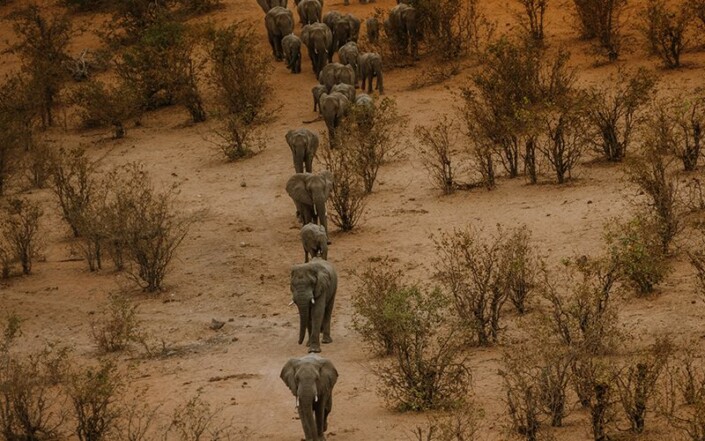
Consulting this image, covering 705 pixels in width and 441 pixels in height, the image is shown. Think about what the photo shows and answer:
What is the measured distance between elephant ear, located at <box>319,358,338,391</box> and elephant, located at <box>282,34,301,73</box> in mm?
17469

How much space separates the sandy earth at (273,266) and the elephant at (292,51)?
133cm

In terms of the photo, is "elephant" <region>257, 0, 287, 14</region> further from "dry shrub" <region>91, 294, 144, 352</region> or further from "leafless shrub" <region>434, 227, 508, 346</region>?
"leafless shrub" <region>434, 227, 508, 346</region>

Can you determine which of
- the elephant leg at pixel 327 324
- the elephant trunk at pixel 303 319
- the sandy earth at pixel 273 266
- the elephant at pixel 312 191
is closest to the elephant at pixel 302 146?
the sandy earth at pixel 273 266

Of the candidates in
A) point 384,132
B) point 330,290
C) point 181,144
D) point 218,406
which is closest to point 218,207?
point 384,132

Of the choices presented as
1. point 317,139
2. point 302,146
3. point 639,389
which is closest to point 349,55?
point 317,139

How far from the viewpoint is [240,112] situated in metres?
27.8

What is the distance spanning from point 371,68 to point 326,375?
52.3ft

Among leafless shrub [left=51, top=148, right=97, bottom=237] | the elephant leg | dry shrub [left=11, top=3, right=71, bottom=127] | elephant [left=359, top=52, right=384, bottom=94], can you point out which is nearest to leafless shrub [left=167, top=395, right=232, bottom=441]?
the elephant leg

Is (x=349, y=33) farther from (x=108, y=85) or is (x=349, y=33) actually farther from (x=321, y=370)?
(x=321, y=370)

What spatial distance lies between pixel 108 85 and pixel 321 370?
18622 millimetres

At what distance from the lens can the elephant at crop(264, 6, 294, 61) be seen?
30562 mm

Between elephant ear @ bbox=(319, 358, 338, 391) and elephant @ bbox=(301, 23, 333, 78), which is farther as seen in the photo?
elephant @ bbox=(301, 23, 333, 78)

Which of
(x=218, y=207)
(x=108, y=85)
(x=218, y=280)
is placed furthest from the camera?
(x=108, y=85)

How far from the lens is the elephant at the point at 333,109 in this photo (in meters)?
24.6
